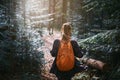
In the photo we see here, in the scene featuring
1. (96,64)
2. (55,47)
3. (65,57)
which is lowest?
(96,64)

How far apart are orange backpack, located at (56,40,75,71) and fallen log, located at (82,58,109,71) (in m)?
3.11

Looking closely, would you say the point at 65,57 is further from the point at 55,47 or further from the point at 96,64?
the point at 96,64

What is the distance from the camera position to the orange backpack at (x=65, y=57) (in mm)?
7320

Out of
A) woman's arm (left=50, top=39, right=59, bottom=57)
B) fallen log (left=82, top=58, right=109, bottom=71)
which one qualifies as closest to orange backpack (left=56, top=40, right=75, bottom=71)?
woman's arm (left=50, top=39, right=59, bottom=57)

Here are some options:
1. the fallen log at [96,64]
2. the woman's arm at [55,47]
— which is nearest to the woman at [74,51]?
the woman's arm at [55,47]

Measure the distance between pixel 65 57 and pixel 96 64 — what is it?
3635 millimetres

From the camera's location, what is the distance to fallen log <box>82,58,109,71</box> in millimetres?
10242

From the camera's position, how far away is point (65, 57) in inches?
289

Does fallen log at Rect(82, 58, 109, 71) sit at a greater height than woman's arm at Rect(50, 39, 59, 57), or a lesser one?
lesser

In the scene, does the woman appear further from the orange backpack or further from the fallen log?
the fallen log

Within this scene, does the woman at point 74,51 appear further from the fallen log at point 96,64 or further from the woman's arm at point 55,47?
the fallen log at point 96,64

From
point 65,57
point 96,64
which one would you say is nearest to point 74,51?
point 65,57

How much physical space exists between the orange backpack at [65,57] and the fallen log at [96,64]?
10.2 feet

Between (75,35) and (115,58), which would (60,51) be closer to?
(115,58)
